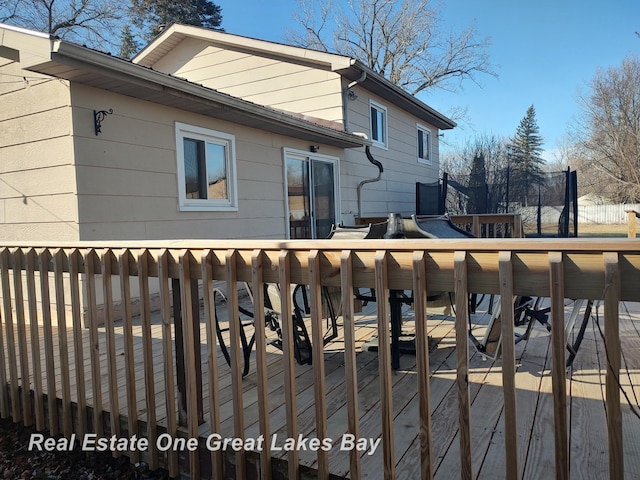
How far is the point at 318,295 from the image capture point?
1.57 m

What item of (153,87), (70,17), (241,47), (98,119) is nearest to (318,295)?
(153,87)

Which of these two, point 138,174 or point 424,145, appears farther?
point 424,145

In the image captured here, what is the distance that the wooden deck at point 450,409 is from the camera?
1.75 meters

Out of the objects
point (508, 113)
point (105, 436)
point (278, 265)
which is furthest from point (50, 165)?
point (508, 113)

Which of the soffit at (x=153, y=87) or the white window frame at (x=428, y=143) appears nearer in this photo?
the soffit at (x=153, y=87)

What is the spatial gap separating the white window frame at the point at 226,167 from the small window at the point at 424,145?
7.04 m

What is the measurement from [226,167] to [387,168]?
16.2 ft

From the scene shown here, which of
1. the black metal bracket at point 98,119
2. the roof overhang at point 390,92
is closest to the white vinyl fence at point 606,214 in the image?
the roof overhang at point 390,92

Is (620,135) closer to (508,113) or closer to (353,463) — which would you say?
(508,113)

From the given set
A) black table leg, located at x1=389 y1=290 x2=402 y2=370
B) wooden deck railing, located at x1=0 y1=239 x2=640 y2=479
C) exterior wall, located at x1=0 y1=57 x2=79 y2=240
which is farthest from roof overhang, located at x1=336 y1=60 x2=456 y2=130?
wooden deck railing, located at x1=0 y1=239 x2=640 y2=479

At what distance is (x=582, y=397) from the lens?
2.29 meters

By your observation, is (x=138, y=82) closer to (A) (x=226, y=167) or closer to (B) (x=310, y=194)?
(A) (x=226, y=167)

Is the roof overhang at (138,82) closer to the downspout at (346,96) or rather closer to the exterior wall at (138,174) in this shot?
the exterior wall at (138,174)

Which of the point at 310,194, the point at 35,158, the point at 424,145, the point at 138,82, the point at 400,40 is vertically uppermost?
the point at 400,40
